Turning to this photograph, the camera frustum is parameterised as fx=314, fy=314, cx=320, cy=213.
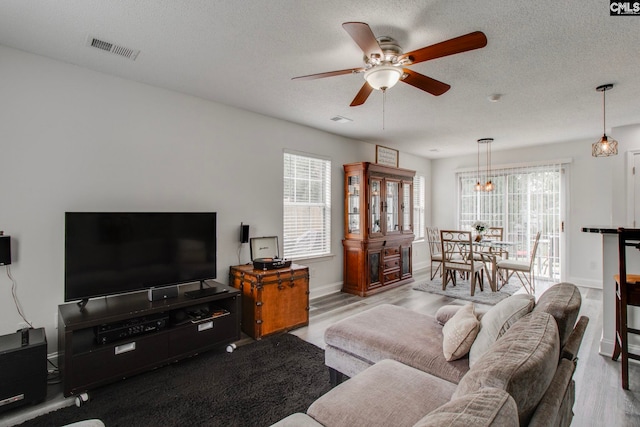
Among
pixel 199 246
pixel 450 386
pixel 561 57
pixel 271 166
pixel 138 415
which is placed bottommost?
pixel 138 415

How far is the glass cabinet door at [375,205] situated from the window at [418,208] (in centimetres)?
226

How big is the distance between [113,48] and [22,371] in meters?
2.44

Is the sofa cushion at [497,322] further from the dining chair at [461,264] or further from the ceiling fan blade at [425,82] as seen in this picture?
the dining chair at [461,264]

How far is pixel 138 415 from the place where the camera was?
2102 millimetres

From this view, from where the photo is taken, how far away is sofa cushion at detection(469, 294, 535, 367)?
172cm

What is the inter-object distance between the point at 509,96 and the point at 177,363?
4361 millimetres

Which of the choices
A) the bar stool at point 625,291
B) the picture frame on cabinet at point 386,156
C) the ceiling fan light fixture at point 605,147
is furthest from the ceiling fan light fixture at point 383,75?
the picture frame on cabinet at point 386,156

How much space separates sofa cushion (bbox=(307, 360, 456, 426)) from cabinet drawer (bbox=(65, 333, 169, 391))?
1.73m

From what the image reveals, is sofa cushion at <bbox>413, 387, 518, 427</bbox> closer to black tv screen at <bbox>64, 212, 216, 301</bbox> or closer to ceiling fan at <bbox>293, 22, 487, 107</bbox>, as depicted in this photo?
ceiling fan at <bbox>293, 22, 487, 107</bbox>

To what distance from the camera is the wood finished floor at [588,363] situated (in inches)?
83.4

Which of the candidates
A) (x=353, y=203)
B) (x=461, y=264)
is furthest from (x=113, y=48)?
(x=461, y=264)

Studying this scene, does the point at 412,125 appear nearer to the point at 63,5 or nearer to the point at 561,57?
the point at 561,57

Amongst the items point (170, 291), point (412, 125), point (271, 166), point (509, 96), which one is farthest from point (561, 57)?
point (170, 291)

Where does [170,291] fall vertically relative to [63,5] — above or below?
below
